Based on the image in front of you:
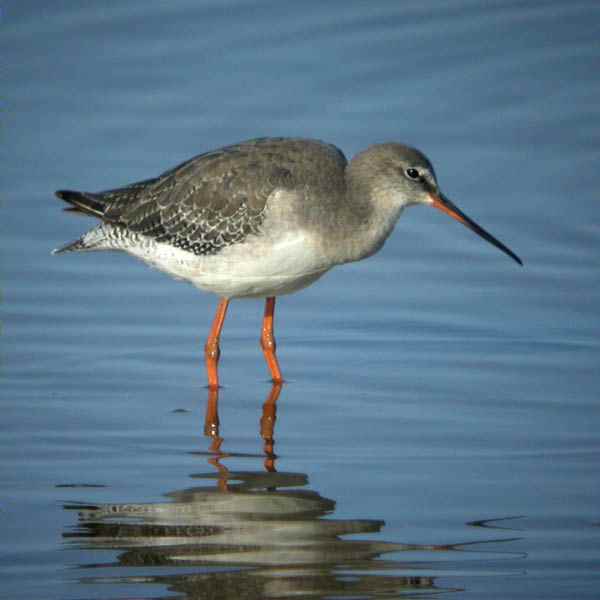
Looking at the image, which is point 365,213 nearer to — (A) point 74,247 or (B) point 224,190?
(B) point 224,190

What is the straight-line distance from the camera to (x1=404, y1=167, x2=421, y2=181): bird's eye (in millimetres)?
9570

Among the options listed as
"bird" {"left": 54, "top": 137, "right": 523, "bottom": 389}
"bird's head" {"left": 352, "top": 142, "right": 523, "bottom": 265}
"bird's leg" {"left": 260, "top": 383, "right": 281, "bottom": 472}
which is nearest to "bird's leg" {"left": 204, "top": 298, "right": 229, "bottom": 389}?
"bird" {"left": 54, "top": 137, "right": 523, "bottom": 389}

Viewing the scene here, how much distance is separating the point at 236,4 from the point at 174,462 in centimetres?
1013

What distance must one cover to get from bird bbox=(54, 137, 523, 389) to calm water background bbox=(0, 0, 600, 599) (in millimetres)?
608

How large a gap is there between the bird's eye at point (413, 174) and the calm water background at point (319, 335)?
4.03ft

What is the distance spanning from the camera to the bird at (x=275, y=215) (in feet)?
30.6

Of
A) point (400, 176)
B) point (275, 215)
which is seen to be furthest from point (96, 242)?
point (400, 176)

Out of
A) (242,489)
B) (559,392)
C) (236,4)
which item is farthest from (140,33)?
(242,489)

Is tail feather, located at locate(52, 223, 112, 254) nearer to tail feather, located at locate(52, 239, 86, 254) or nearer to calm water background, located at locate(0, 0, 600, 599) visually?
tail feather, located at locate(52, 239, 86, 254)

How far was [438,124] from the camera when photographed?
14.0 m

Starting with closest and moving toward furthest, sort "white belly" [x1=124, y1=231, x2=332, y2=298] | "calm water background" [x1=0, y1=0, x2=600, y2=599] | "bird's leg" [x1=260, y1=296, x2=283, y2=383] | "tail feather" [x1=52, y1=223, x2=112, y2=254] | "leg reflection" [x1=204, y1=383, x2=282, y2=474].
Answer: "calm water background" [x1=0, y1=0, x2=600, y2=599] → "leg reflection" [x1=204, y1=383, x2=282, y2=474] → "white belly" [x1=124, y1=231, x2=332, y2=298] → "bird's leg" [x1=260, y1=296, x2=283, y2=383] → "tail feather" [x1=52, y1=223, x2=112, y2=254]

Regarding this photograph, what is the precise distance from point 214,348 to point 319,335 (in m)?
0.99

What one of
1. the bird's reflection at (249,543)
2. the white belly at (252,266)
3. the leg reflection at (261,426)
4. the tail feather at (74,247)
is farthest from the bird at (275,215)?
the bird's reflection at (249,543)

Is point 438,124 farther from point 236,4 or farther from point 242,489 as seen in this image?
point 242,489
